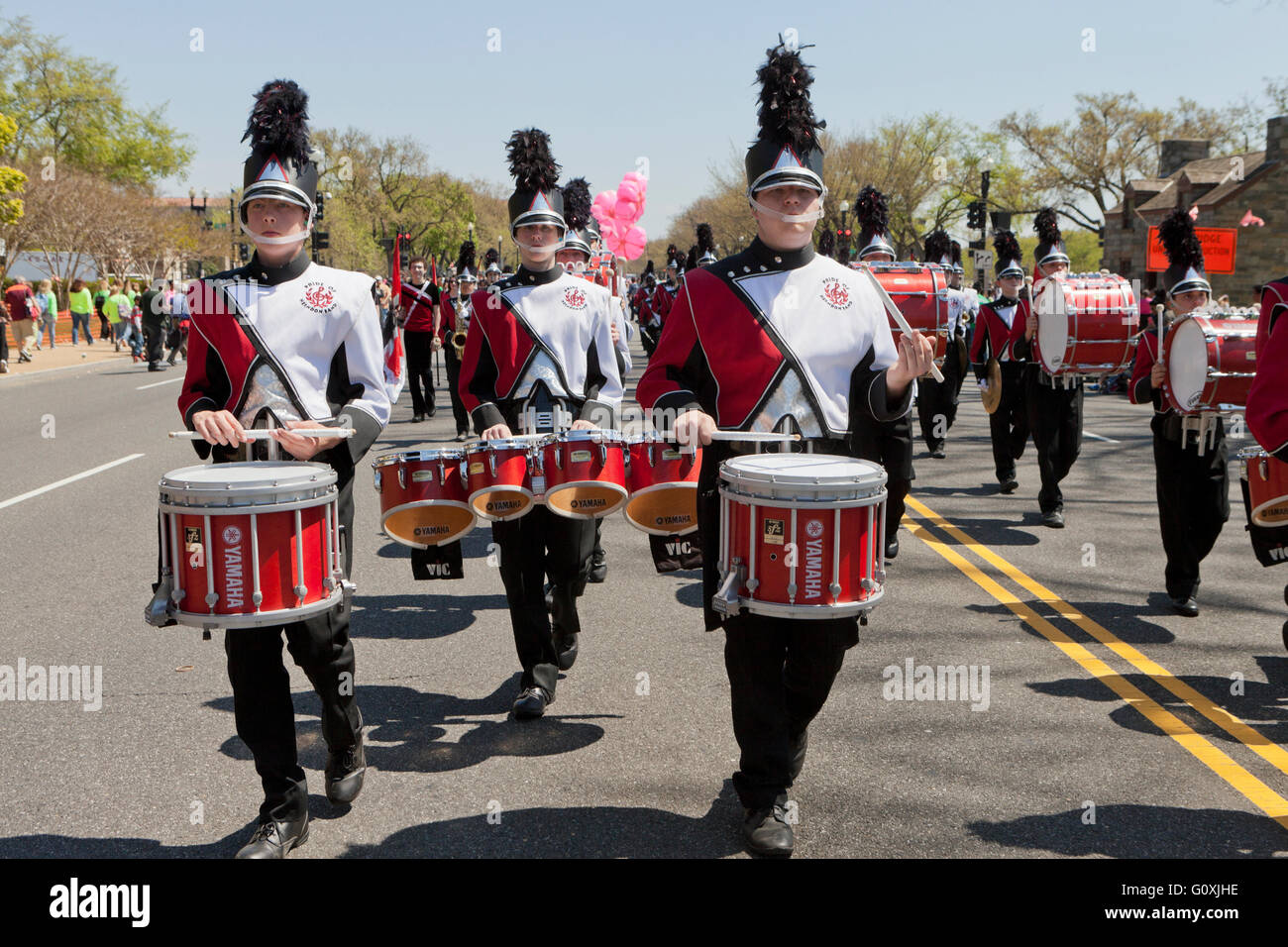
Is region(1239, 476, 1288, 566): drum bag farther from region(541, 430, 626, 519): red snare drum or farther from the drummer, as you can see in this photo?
region(541, 430, 626, 519): red snare drum

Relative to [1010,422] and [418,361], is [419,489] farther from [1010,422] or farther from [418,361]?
[418,361]

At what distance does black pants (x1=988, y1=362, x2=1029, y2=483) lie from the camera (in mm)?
11422

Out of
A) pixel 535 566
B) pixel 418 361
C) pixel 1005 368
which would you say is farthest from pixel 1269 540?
pixel 418 361

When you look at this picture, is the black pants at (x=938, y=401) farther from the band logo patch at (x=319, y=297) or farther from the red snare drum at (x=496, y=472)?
the band logo patch at (x=319, y=297)

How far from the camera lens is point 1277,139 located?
44031mm

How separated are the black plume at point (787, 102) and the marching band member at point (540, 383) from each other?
65.8 inches

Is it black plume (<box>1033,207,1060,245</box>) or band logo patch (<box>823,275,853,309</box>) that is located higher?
black plume (<box>1033,207,1060,245</box>)

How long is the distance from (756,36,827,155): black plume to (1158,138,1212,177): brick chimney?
2353 inches

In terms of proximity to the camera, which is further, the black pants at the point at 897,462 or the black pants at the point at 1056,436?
the black pants at the point at 1056,436

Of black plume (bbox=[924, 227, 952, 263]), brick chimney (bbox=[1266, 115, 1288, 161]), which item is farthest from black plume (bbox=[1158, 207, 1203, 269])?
brick chimney (bbox=[1266, 115, 1288, 161])

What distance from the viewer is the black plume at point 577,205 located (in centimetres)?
1155

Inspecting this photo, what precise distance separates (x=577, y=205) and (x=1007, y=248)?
431cm

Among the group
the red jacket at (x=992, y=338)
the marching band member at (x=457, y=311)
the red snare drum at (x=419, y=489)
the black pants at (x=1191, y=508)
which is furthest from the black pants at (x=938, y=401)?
the red snare drum at (x=419, y=489)
